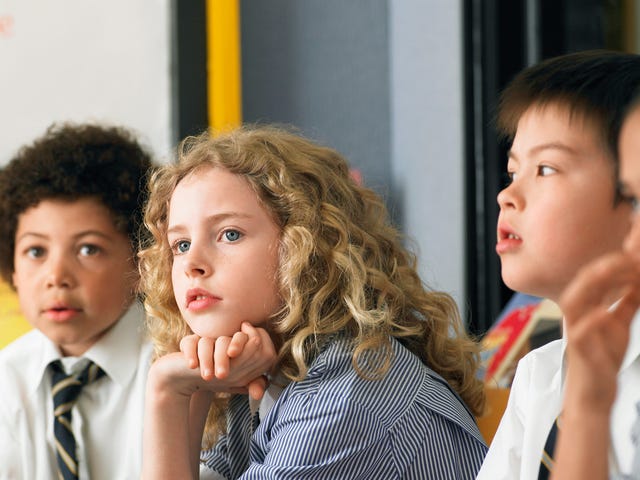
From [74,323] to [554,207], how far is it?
0.81 meters

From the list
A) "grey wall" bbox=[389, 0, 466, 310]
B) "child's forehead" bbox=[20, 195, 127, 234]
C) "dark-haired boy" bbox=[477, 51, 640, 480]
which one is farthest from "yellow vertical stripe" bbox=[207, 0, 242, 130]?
"dark-haired boy" bbox=[477, 51, 640, 480]

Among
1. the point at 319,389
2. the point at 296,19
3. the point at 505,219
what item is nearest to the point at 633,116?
the point at 505,219

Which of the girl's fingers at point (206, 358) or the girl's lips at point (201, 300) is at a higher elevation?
the girl's lips at point (201, 300)

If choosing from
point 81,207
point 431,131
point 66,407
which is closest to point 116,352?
point 66,407

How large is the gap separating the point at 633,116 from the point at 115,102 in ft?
→ 5.51

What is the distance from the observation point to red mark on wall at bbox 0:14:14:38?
2.26m

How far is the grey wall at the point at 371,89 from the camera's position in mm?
2219

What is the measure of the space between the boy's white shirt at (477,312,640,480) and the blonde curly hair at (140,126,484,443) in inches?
7.2

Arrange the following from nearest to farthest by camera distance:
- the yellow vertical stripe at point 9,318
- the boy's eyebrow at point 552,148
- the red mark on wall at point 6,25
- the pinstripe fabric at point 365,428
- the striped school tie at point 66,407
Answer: the boy's eyebrow at point 552,148 → the pinstripe fabric at point 365,428 → the striped school tie at point 66,407 → the yellow vertical stripe at point 9,318 → the red mark on wall at point 6,25

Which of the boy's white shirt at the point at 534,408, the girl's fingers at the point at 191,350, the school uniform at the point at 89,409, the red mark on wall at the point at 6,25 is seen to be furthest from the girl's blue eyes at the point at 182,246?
the red mark on wall at the point at 6,25

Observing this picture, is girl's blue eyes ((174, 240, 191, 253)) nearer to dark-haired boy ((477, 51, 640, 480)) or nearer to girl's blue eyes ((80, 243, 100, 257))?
girl's blue eyes ((80, 243, 100, 257))

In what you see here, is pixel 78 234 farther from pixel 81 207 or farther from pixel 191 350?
pixel 191 350

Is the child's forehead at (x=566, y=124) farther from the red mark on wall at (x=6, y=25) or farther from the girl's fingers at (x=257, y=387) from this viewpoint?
the red mark on wall at (x=6, y=25)

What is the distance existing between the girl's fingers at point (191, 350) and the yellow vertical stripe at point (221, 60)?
3.60ft
